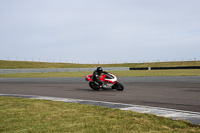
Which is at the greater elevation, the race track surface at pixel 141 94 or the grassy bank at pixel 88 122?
the grassy bank at pixel 88 122

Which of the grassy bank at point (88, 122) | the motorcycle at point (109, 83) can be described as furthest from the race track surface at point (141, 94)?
the grassy bank at point (88, 122)

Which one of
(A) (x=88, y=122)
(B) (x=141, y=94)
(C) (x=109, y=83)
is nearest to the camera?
(A) (x=88, y=122)

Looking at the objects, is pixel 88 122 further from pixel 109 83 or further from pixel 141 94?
pixel 109 83

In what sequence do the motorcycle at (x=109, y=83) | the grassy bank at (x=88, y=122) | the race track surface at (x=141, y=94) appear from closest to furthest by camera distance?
the grassy bank at (x=88, y=122) → the race track surface at (x=141, y=94) → the motorcycle at (x=109, y=83)

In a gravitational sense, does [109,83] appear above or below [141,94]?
above

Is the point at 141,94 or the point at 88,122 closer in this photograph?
the point at 88,122

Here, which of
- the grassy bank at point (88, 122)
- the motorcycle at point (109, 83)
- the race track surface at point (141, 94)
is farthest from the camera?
the motorcycle at point (109, 83)

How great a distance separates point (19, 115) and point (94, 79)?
725 cm

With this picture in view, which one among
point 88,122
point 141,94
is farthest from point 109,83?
point 88,122

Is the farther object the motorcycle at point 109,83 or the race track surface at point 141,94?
the motorcycle at point 109,83

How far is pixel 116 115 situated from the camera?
19.6ft

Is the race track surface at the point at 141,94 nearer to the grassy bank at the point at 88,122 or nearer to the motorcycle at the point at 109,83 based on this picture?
the motorcycle at the point at 109,83

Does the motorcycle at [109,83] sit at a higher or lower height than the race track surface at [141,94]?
higher

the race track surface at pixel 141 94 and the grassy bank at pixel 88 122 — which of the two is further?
the race track surface at pixel 141 94
